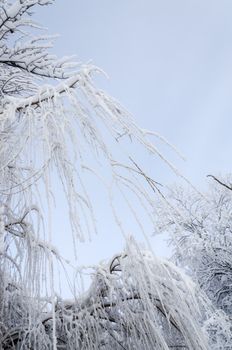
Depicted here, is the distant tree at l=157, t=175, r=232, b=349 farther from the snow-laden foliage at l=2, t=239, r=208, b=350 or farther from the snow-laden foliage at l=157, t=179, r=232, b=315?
the snow-laden foliage at l=2, t=239, r=208, b=350

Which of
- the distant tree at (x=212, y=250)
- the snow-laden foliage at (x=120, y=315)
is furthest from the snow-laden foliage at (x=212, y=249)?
the snow-laden foliage at (x=120, y=315)

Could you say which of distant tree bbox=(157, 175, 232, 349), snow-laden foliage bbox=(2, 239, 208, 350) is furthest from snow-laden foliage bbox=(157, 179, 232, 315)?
snow-laden foliage bbox=(2, 239, 208, 350)

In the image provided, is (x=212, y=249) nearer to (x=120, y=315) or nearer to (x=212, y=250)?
(x=212, y=250)

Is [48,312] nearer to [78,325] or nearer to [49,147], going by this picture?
[78,325]

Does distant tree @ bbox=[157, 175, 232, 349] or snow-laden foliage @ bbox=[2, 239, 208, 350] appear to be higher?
distant tree @ bbox=[157, 175, 232, 349]

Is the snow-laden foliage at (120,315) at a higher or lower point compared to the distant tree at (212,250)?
lower

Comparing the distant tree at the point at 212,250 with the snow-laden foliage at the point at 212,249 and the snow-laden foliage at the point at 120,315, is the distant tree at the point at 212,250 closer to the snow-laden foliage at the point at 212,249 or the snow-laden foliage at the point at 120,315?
the snow-laden foliage at the point at 212,249

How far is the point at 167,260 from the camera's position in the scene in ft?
8.98

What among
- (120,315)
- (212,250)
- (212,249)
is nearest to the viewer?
(120,315)

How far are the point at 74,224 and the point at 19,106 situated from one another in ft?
2.32

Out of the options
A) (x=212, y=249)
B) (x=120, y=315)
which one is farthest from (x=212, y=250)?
(x=120, y=315)

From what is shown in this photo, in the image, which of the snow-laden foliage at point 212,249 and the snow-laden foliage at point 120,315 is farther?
the snow-laden foliage at point 212,249

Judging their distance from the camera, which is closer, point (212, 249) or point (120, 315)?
point (120, 315)

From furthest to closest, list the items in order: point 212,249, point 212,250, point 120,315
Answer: point 212,249
point 212,250
point 120,315
